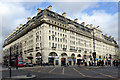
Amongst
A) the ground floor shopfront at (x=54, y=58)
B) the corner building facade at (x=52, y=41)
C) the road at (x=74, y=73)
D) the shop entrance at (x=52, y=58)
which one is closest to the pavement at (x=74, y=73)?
the road at (x=74, y=73)

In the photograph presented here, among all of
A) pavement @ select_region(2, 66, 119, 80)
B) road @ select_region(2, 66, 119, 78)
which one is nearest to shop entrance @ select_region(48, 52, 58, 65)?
pavement @ select_region(2, 66, 119, 80)

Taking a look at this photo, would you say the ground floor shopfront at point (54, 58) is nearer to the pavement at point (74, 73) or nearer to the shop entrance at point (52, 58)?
the shop entrance at point (52, 58)

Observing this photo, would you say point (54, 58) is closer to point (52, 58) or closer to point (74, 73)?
point (52, 58)

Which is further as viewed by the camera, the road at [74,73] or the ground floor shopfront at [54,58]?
the ground floor shopfront at [54,58]

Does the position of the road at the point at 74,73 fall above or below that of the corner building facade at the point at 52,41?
below

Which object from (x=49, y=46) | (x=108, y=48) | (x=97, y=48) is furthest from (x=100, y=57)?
(x=49, y=46)

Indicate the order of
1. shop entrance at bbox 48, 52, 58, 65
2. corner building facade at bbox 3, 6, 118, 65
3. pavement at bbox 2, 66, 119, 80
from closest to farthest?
1. pavement at bbox 2, 66, 119, 80
2. corner building facade at bbox 3, 6, 118, 65
3. shop entrance at bbox 48, 52, 58, 65

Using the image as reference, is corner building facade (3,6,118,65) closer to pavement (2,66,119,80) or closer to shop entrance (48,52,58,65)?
shop entrance (48,52,58,65)

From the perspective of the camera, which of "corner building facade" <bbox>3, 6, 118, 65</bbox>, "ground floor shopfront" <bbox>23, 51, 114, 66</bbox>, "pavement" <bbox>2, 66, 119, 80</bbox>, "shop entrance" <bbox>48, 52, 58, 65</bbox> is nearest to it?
"pavement" <bbox>2, 66, 119, 80</bbox>

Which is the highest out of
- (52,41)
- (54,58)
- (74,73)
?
(52,41)

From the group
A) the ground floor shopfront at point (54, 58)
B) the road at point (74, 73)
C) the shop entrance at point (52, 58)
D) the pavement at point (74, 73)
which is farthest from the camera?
the shop entrance at point (52, 58)

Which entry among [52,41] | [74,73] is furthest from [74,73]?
[52,41]

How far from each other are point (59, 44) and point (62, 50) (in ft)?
10.6

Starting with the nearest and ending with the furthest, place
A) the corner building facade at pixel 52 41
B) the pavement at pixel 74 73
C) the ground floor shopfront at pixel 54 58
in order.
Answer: the pavement at pixel 74 73, the ground floor shopfront at pixel 54 58, the corner building facade at pixel 52 41
